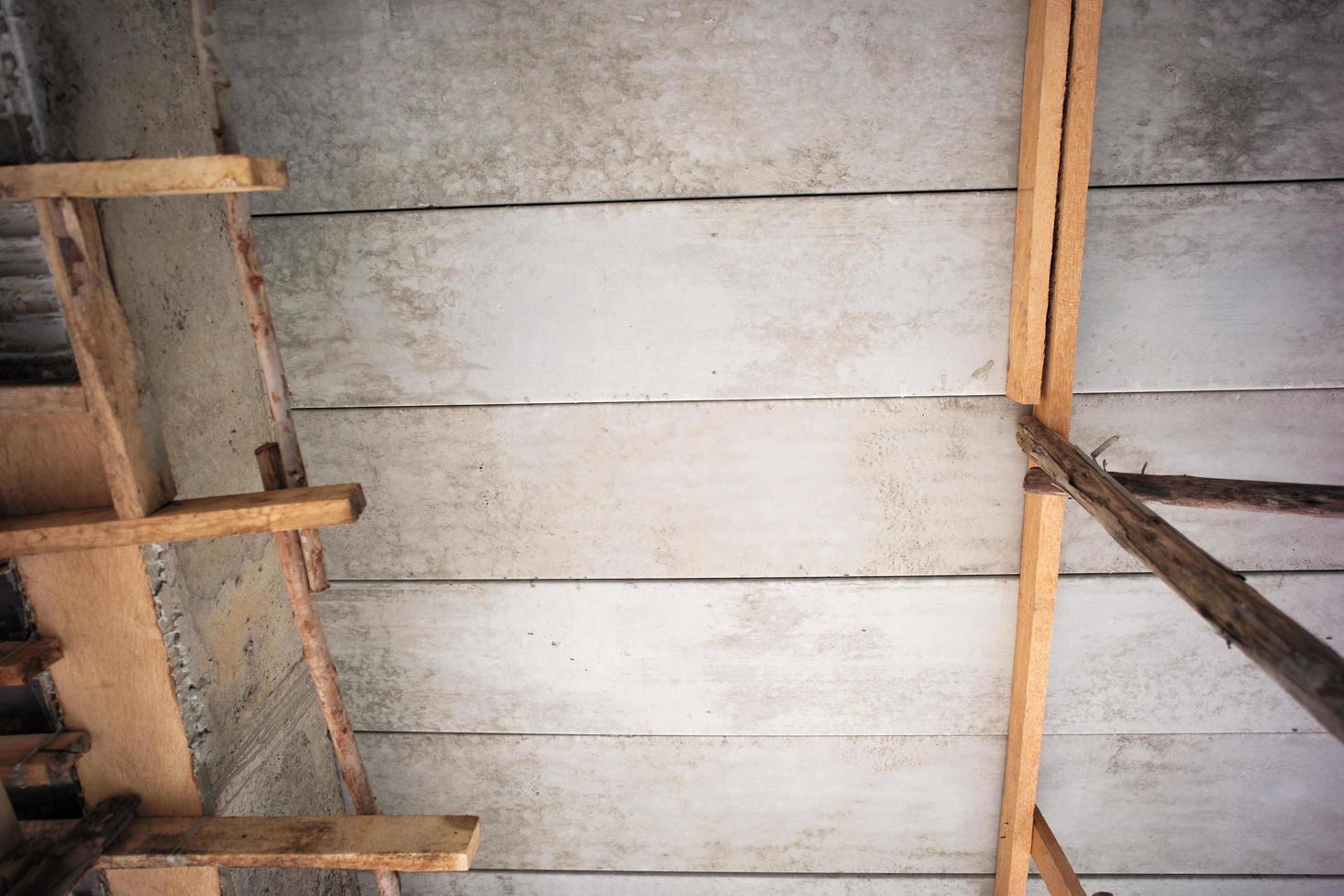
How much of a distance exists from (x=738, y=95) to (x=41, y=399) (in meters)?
1.19

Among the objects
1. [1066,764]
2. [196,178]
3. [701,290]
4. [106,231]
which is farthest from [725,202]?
[1066,764]

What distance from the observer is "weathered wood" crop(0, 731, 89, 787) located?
1.14m

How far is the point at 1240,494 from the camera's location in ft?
3.51

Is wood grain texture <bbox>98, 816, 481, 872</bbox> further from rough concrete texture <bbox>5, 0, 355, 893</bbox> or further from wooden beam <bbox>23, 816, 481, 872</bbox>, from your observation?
rough concrete texture <bbox>5, 0, 355, 893</bbox>

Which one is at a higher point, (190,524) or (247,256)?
(247,256)

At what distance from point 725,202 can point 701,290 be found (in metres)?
0.17

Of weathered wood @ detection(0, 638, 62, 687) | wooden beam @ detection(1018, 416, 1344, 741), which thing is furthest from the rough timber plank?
wooden beam @ detection(1018, 416, 1344, 741)

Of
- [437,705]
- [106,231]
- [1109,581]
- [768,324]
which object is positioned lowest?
[437,705]

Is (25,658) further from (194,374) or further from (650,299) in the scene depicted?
(650,299)

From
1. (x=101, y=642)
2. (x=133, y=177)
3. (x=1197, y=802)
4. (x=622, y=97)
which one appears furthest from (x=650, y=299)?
(x=1197, y=802)

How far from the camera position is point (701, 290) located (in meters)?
1.43

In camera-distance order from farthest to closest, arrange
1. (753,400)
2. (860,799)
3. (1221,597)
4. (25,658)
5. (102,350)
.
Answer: (860,799) < (753,400) < (25,658) < (102,350) < (1221,597)

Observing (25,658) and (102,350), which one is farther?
(25,658)

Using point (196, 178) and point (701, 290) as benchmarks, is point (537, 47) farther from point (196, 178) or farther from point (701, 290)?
point (196, 178)
